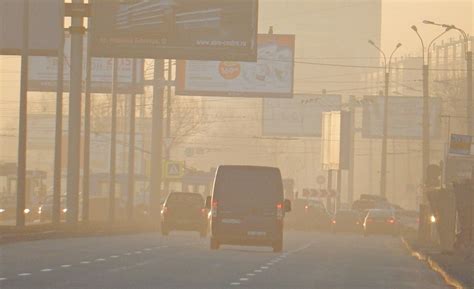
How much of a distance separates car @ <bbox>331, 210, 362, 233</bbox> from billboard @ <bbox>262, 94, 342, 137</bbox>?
32440 millimetres

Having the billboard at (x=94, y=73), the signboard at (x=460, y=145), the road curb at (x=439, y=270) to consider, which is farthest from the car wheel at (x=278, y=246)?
the billboard at (x=94, y=73)

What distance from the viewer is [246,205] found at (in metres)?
44.0

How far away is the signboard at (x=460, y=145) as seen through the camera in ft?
168

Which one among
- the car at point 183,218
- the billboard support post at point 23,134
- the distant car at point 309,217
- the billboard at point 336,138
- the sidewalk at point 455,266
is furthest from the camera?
the billboard at point 336,138

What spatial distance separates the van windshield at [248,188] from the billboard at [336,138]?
270ft

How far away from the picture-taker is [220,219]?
43.9 meters

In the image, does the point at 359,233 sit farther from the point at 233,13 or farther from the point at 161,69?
the point at 233,13

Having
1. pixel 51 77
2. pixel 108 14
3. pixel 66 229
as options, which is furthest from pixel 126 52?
pixel 51 77

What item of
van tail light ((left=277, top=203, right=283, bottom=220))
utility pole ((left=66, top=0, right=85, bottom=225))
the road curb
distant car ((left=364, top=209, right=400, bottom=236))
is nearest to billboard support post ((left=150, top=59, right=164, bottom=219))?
distant car ((left=364, top=209, right=400, bottom=236))

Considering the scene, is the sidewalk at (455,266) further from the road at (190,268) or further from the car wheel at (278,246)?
the car wheel at (278,246)

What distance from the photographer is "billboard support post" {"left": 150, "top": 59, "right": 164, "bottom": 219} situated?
8161cm

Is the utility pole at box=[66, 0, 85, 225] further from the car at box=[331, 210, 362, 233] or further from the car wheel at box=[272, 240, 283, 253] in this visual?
the car at box=[331, 210, 362, 233]

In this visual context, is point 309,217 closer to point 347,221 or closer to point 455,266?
point 347,221

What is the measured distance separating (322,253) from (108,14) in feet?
56.0
